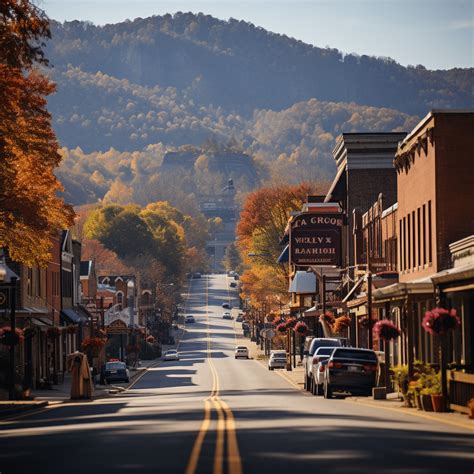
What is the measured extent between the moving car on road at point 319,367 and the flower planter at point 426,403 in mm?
12369

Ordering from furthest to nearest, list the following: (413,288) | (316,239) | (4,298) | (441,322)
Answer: (316,239), (4,298), (413,288), (441,322)

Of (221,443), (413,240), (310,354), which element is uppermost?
(413,240)

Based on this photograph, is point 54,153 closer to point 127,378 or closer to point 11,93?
point 11,93

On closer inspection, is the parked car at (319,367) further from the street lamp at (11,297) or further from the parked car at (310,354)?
the street lamp at (11,297)

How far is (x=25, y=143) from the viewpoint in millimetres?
45531

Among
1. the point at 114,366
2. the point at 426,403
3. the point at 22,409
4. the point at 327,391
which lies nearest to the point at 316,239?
the point at 114,366

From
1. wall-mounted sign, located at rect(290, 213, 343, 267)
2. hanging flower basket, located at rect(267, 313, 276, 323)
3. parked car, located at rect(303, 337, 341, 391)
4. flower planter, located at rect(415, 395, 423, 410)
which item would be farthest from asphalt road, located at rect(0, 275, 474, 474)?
hanging flower basket, located at rect(267, 313, 276, 323)

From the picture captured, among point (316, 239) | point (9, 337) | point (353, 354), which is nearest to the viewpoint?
point (353, 354)

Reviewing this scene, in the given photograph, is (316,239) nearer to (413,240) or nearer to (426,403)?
(413,240)

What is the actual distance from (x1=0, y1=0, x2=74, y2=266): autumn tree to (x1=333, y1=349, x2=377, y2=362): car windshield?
11254mm

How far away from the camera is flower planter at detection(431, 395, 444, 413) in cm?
3588

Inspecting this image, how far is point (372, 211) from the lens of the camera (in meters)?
73.2

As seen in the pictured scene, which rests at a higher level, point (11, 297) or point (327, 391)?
point (11, 297)

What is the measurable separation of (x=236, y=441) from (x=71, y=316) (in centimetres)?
6538
